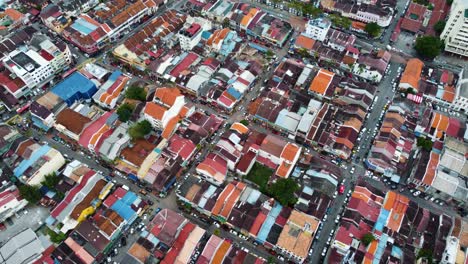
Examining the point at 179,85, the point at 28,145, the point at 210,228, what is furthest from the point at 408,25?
the point at 28,145

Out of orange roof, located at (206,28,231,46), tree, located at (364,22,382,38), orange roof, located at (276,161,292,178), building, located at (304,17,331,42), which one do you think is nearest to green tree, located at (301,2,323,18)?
building, located at (304,17,331,42)

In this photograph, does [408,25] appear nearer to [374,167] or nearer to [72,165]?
[374,167]

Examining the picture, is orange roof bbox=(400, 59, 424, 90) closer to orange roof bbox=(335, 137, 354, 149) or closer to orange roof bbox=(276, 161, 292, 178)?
orange roof bbox=(335, 137, 354, 149)

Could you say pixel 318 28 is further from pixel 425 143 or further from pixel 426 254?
pixel 426 254

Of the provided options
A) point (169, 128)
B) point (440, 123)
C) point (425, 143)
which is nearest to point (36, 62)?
point (169, 128)

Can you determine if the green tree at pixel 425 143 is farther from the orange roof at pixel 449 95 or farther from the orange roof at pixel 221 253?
the orange roof at pixel 221 253

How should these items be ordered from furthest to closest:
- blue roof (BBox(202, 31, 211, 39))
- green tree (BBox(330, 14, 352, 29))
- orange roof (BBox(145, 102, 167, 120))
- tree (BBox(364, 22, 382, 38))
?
green tree (BBox(330, 14, 352, 29)), tree (BBox(364, 22, 382, 38)), blue roof (BBox(202, 31, 211, 39)), orange roof (BBox(145, 102, 167, 120))

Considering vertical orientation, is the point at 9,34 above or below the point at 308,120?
below
